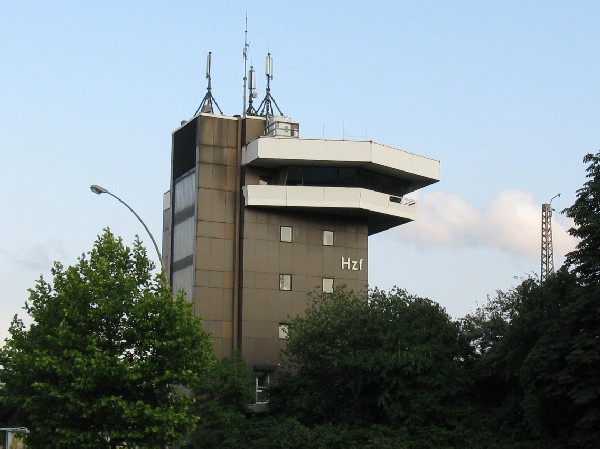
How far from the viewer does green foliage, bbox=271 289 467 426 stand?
50000 millimetres

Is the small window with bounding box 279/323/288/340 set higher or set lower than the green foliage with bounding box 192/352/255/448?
higher

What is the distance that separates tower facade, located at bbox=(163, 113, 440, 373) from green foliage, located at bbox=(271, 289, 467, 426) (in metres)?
4.65

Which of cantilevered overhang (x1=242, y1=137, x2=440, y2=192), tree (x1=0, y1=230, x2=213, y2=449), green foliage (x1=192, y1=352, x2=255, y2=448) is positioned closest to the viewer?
tree (x1=0, y1=230, x2=213, y2=449)

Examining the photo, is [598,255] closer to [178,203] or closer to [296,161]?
[296,161]

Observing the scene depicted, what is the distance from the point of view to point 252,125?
65438mm

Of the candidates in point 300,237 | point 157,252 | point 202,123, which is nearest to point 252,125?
point 202,123

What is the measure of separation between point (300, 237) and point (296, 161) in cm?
507

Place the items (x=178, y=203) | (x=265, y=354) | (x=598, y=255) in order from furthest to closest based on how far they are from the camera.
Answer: (x=178, y=203) → (x=265, y=354) → (x=598, y=255)

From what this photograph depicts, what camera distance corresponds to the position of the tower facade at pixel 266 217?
62.9 metres

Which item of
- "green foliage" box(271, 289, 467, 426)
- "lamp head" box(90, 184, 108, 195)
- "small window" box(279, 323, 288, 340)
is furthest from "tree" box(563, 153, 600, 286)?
"small window" box(279, 323, 288, 340)

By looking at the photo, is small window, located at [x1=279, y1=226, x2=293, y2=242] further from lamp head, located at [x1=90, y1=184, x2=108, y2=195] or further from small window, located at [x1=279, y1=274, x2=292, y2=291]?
lamp head, located at [x1=90, y1=184, x2=108, y2=195]

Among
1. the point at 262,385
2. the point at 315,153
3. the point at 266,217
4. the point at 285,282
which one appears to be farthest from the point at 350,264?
the point at 262,385

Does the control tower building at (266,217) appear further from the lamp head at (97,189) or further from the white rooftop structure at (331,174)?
the lamp head at (97,189)

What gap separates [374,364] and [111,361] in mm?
18451
